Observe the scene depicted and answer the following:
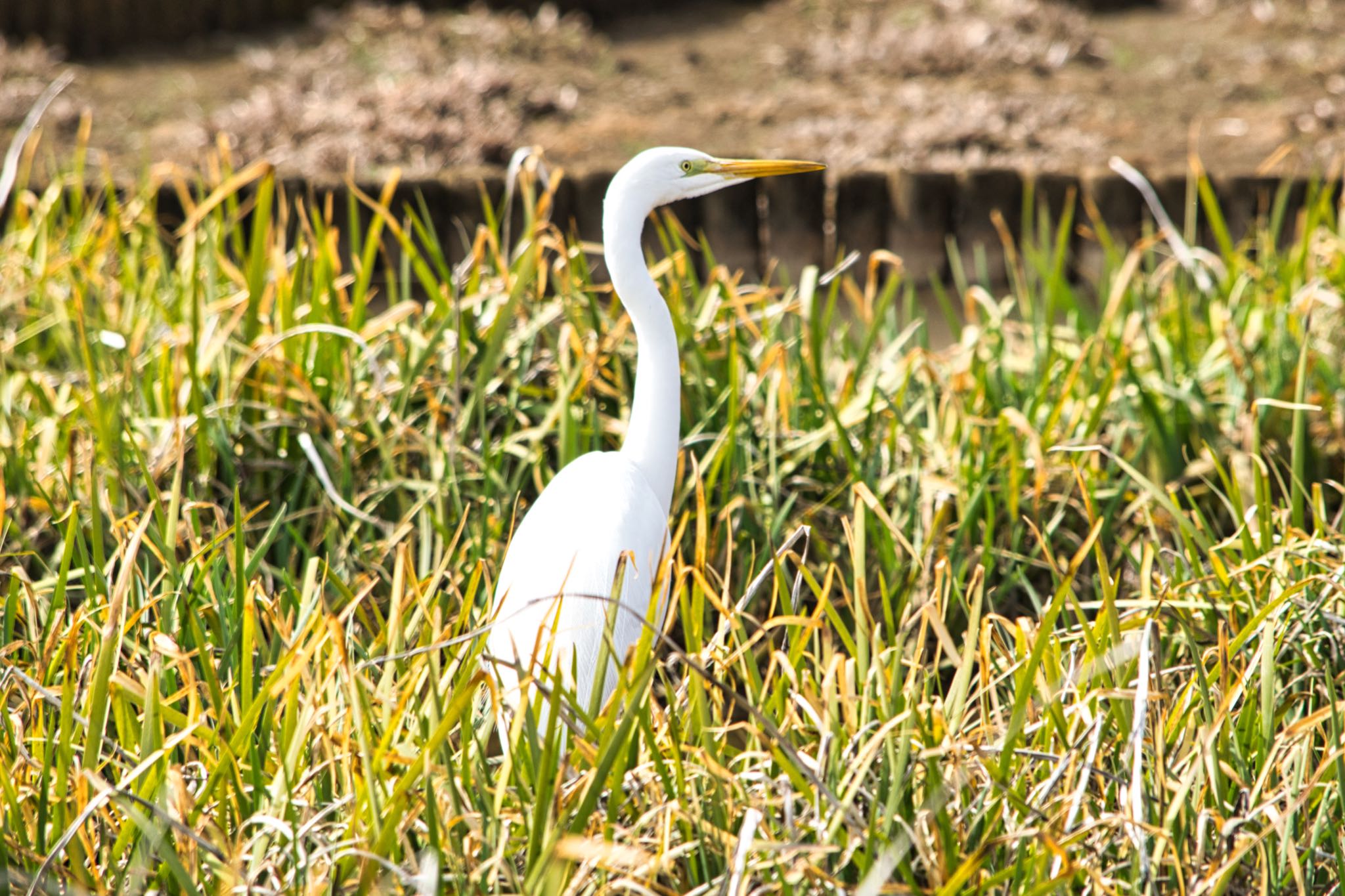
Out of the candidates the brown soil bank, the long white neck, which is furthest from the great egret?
the brown soil bank

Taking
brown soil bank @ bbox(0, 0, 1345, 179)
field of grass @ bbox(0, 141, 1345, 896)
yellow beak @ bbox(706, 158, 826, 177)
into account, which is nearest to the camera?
field of grass @ bbox(0, 141, 1345, 896)

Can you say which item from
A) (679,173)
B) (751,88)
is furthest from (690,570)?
(751,88)

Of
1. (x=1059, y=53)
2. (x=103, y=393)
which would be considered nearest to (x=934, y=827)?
(x=103, y=393)

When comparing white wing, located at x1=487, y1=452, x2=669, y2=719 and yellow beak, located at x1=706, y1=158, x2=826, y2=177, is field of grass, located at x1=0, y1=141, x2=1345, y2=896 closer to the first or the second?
white wing, located at x1=487, y1=452, x2=669, y2=719

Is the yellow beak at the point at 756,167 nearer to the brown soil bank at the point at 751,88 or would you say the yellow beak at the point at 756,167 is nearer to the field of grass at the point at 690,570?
the field of grass at the point at 690,570

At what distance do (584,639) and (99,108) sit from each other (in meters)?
2.99

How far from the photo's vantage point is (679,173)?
162 centimetres

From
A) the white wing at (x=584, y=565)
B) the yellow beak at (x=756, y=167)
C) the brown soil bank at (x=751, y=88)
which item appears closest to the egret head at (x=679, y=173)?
the yellow beak at (x=756, y=167)

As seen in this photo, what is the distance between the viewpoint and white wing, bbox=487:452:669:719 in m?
1.50

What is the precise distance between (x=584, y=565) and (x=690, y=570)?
204mm

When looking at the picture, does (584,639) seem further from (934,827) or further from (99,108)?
(99,108)

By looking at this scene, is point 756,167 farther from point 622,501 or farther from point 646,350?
point 622,501

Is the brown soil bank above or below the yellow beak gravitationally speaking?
above

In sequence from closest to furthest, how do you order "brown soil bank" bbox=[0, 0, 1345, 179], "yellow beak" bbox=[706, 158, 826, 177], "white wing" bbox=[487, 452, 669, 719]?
"white wing" bbox=[487, 452, 669, 719] → "yellow beak" bbox=[706, 158, 826, 177] → "brown soil bank" bbox=[0, 0, 1345, 179]
